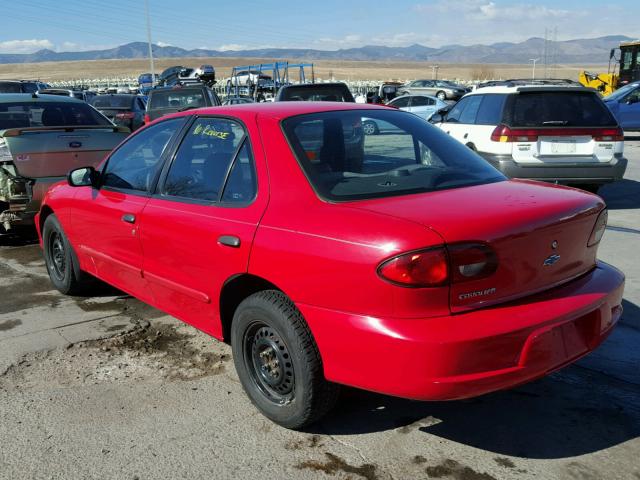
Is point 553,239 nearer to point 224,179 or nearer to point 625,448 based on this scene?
point 625,448

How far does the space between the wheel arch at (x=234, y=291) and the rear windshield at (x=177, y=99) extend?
12289 mm

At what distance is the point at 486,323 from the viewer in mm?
2525

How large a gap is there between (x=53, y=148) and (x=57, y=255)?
1716 mm

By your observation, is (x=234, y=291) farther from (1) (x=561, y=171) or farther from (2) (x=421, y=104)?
(2) (x=421, y=104)

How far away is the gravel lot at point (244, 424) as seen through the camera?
9.16ft

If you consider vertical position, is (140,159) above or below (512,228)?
above

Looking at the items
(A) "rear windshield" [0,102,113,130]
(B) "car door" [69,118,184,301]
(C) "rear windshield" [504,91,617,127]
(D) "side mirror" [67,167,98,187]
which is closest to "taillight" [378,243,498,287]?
(B) "car door" [69,118,184,301]

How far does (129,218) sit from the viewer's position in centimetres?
398

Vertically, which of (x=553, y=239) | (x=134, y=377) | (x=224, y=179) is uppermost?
(x=224, y=179)

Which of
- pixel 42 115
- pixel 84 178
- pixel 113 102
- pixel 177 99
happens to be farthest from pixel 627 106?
pixel 84 178

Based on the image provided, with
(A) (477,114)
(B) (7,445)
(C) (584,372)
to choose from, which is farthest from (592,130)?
(B) (7,445)

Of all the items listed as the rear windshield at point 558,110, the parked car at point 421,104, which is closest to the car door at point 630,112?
the parked car at point 421,104

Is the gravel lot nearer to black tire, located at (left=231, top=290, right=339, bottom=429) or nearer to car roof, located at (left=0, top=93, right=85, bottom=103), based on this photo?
black tire, located at (left=231, top=290, right=339, bottom=429)

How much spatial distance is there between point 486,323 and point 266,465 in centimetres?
119
